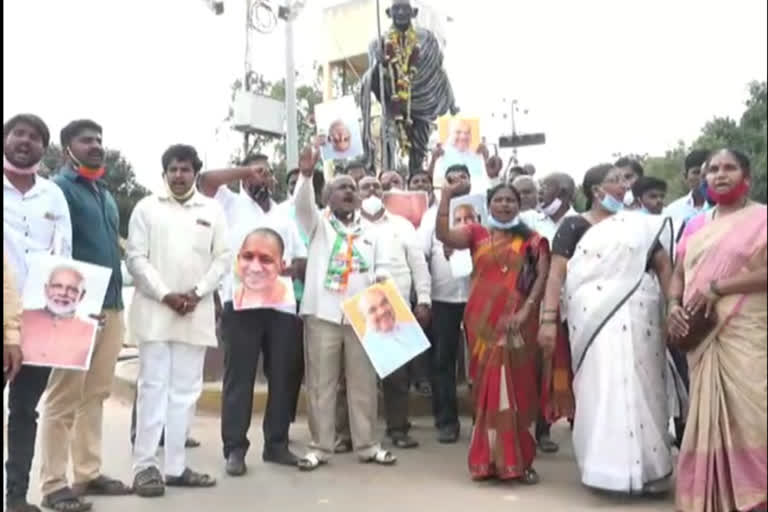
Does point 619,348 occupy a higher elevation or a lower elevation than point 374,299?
lower

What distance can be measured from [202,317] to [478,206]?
67.0 inches

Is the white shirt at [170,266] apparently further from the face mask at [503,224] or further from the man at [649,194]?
the man at [649,194]

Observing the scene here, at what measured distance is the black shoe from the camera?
16.0 ft

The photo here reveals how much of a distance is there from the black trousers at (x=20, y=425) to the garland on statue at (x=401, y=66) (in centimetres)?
510

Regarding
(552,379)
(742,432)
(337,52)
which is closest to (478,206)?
(552,379)

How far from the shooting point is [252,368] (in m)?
4.72

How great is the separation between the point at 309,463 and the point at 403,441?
31.3 inches

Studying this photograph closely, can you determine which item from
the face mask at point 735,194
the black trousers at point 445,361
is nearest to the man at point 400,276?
the black trousers at point 445,361

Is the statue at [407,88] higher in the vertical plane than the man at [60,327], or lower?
higher

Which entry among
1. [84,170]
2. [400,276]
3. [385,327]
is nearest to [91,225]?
[84,170]

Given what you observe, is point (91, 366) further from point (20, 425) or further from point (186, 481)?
point (186, 481)

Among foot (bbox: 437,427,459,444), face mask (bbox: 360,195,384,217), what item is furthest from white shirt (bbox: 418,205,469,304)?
foot (bbox: 437,427,459,444)

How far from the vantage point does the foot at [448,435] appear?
545 centimetres

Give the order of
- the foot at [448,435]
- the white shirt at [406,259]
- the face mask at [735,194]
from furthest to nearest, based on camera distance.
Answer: the foot at [448,435] < the white shirt at [406,259] < the face mask at [735,194]
